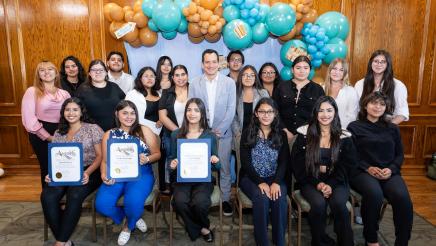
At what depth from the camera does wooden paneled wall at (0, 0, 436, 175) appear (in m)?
4.79

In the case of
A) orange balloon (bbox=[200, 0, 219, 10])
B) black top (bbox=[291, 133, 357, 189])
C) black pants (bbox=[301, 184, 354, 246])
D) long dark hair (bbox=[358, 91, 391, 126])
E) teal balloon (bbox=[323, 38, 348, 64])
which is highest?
orange balloon (bbox=[200, 0, 219, 10])

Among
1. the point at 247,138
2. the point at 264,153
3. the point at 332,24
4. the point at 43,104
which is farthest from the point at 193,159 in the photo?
the point at 332,24

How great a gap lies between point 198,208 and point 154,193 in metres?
0.45

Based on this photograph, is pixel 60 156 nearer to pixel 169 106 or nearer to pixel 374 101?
pixel 169 106

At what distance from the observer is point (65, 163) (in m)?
2.91

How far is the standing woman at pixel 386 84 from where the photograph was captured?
3.43 meters

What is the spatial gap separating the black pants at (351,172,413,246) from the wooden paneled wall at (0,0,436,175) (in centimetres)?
234

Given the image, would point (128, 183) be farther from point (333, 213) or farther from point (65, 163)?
point (333, 213)

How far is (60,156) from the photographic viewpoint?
2.89 meters

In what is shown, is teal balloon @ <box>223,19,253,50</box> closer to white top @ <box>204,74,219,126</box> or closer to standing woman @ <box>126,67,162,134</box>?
white top @ <box>204,74,219,126</box>

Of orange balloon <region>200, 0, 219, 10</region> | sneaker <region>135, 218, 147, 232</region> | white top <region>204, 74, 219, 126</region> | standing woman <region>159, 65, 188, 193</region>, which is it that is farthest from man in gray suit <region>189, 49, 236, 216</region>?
sneaker <region>135, 218, 147, 232</region>

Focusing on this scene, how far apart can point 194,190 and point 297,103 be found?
1342 mm

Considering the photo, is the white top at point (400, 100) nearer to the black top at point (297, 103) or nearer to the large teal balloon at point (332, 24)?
the black top at point (297, 103)

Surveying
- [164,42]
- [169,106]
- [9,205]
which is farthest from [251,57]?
[9,205]
